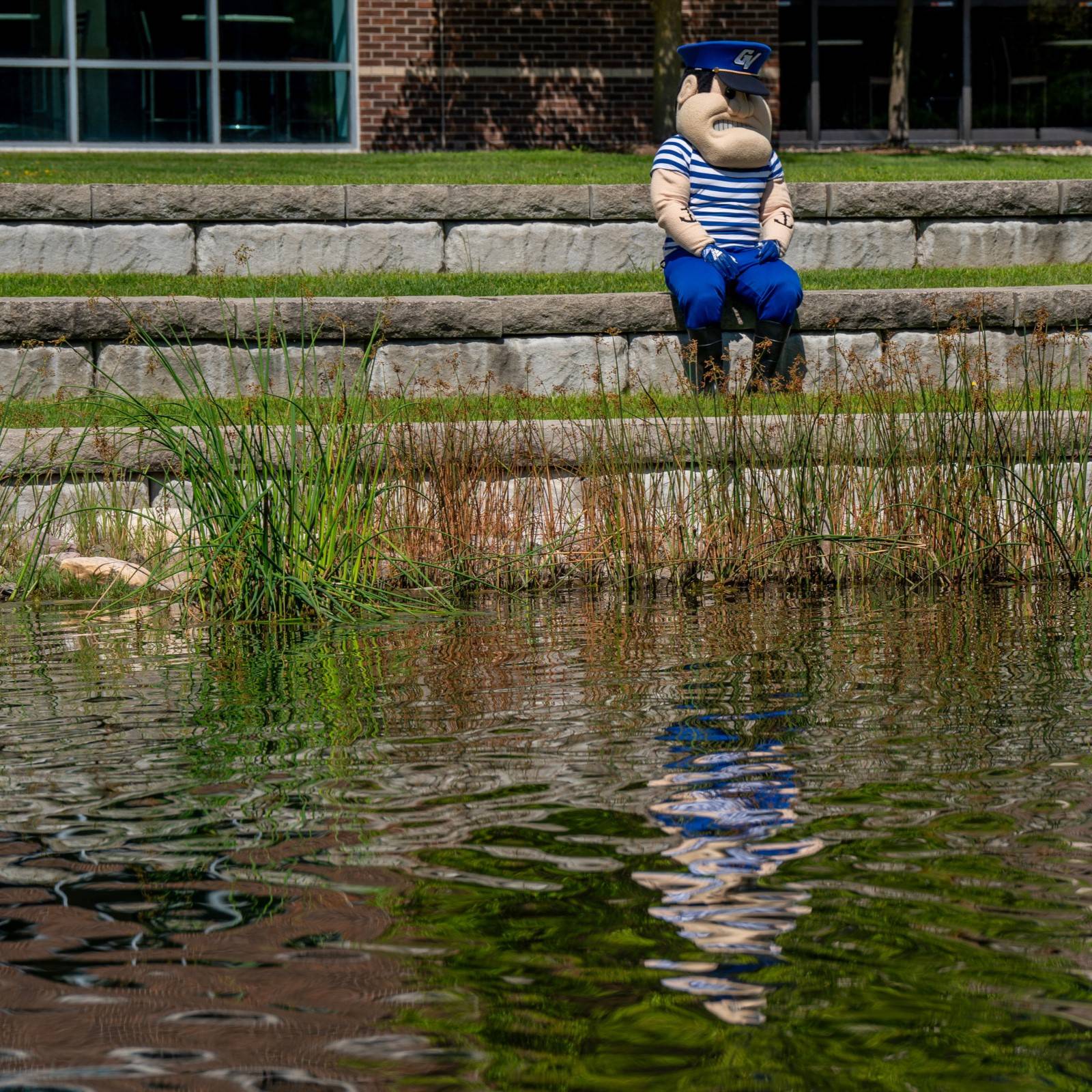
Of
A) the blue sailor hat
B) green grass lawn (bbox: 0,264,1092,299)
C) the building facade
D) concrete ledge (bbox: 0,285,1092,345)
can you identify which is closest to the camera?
concrete ledge (bbox: 0,285,1092,345)

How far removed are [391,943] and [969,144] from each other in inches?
647

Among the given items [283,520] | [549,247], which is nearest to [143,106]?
[549,247]

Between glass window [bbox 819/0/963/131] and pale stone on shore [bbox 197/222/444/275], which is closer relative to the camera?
pale stone on shore [bbox 197/222/444/275]

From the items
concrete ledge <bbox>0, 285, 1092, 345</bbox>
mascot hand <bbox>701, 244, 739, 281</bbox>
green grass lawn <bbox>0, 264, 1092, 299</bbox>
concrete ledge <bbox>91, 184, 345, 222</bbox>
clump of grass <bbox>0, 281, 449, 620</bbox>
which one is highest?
concrete ledge <bbox>91, 184, 345, 222</bbox>

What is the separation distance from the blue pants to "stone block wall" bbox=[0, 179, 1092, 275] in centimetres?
159

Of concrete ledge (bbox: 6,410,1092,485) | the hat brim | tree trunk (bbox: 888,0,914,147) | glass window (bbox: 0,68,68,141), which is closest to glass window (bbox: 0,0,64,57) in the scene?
glass window (bbox: 0,68,68,141)

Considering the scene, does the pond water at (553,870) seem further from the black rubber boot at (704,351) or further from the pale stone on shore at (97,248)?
the pale stone on shore at (97,248)

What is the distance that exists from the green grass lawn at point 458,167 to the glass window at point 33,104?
0.78 m

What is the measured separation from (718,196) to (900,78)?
365 inches

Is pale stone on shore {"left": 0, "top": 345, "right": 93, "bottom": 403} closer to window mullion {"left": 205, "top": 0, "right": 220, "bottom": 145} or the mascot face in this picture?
the mascot face

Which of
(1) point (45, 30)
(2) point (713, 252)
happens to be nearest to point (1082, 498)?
(2) point (713, 252)

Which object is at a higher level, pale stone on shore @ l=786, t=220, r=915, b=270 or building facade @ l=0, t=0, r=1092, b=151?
building facade @ l=0, t=0, r=1092, b=151

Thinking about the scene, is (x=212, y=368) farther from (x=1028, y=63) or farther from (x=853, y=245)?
(x=1028, y=63)

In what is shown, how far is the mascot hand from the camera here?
7.50m
